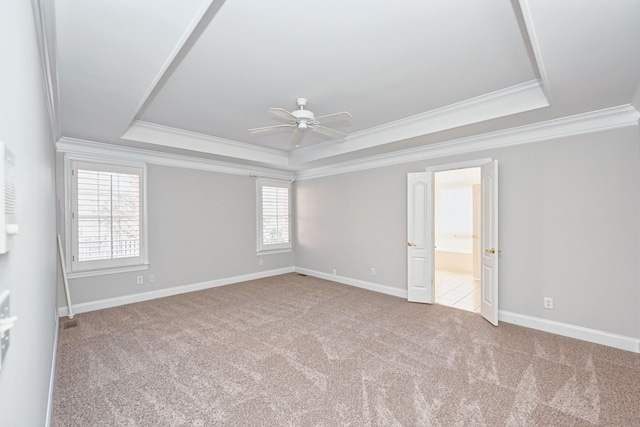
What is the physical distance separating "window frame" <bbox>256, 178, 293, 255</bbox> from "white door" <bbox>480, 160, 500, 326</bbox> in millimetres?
4270

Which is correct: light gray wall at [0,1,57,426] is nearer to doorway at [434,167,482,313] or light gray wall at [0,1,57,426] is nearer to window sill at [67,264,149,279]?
window sill at [67,264,149,279]

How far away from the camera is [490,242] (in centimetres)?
397

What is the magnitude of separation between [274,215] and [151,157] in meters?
2.79

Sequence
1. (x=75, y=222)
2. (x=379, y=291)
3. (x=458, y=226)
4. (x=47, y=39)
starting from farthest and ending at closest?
(x=458, y=226) → (x=379, y=291) → (x=75, y=222) → (x=47, y=39)

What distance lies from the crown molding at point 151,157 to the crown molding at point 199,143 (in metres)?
0.58

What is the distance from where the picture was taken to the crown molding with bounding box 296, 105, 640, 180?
3.19 m

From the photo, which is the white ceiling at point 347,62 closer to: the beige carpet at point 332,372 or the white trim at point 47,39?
the white trim at point 47,39

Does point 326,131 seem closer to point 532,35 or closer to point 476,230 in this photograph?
point 532,35

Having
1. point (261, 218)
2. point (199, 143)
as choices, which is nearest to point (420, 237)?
point (261, 218)

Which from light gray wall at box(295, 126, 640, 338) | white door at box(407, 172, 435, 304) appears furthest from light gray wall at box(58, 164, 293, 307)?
light gray wall at box(295, 126, 640, 338)

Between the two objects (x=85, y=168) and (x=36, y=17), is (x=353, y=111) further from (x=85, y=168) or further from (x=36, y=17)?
(x=85, y=168)

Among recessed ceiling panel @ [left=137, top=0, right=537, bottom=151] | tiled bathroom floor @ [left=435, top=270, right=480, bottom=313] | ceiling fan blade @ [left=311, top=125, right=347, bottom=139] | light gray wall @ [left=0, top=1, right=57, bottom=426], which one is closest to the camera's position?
light gray wall @ [left=0, top=1, right=57, bottom=426]

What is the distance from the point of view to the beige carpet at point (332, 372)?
7.05 feet

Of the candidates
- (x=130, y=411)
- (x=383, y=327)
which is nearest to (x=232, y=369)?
(x=130, y=411)
